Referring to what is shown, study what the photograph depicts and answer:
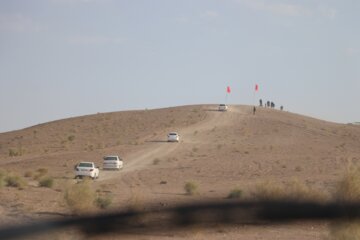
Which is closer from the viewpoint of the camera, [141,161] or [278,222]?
[278,222]

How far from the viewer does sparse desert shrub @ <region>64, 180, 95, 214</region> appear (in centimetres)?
2613

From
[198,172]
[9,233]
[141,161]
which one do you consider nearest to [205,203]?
[9,233]

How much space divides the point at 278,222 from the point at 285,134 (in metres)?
93.2

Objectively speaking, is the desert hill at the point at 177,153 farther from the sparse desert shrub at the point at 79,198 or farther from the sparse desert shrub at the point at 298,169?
the sparse desert shrub at the point at 79,198

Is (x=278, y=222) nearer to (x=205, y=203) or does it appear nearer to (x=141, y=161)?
(x=205, y=203)

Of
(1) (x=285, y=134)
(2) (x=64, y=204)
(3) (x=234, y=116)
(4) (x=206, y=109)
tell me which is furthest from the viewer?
(4) (x=206, y=109)

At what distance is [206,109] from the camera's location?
439ft

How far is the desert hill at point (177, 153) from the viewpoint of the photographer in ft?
128

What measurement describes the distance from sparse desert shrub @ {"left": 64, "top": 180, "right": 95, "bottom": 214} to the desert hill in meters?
0.60

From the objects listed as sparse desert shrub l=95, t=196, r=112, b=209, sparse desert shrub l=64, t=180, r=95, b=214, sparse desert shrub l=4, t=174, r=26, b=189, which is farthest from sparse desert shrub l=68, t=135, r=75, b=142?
sparse desert shrub l=64, t=180, r=95, b=214

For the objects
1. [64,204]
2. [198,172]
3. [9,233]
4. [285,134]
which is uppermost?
[285,134]

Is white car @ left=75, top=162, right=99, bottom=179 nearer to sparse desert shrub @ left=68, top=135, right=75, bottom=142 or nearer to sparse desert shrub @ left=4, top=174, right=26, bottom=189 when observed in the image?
sparse desert shrub @ left=4, top=174, right=26, bottom=189

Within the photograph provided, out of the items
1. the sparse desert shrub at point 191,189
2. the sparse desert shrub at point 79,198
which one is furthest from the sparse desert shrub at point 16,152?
the sparse desert shrub at point 79,198

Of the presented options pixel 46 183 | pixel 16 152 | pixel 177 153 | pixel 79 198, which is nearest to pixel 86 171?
pixel 46 183
